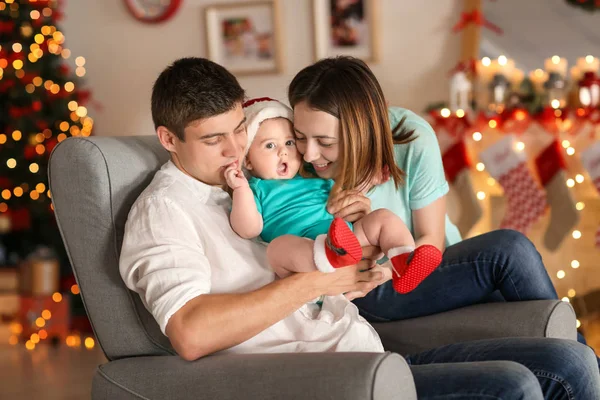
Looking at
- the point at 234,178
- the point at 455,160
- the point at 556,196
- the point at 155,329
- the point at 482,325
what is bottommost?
the point at 556,196

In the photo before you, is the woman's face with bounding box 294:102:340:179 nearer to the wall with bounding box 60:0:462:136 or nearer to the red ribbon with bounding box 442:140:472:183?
the red ribbon with bounding box 442:140:472:183

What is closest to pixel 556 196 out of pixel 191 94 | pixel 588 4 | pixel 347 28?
pixel 588 4

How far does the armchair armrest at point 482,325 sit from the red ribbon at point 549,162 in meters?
2.12

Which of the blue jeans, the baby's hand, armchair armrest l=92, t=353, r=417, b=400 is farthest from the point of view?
the blue jeans

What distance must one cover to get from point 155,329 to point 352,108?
0.74 m

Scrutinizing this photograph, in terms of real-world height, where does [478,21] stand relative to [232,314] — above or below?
above

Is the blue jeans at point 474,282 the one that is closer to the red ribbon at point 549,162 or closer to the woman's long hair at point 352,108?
the woman's long hair at point 352,108

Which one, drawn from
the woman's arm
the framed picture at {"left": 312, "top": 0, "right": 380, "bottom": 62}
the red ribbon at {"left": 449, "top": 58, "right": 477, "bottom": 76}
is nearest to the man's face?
the woman's arm

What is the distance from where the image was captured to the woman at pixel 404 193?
2.01m

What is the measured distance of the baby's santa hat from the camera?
2.02m

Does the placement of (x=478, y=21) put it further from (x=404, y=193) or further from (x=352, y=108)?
(x=352, y=108)

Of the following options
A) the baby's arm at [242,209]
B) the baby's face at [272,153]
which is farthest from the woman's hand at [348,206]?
the baby's arm at [242,209]

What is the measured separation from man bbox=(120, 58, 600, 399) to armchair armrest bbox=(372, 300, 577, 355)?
19 cm

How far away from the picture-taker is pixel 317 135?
2018mm
